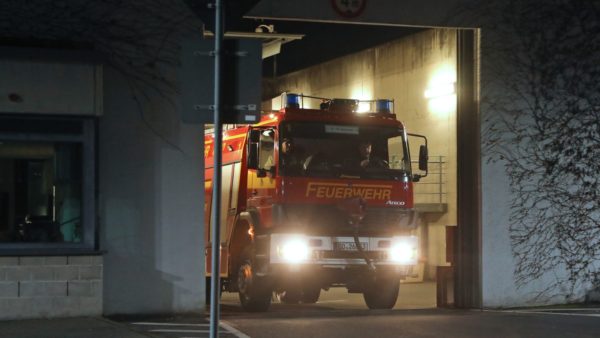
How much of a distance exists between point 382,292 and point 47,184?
18.4 feet

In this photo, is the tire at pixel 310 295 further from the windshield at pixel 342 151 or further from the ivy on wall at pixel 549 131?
the ivy on wall at pixel 549 131

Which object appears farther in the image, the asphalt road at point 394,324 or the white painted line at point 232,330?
the asphalt road at point 394,324

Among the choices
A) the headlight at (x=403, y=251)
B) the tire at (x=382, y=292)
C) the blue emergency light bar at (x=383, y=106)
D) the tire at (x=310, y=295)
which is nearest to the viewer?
the headlight at (x=403, y=251)

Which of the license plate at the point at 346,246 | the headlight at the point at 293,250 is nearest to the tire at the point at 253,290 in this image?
the headlight at the point at 293,250

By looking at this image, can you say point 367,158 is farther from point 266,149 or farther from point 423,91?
point 423,91

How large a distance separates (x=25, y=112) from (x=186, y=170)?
239 centimetres

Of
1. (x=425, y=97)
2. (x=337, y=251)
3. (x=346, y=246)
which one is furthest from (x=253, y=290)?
(x=425, y=97)

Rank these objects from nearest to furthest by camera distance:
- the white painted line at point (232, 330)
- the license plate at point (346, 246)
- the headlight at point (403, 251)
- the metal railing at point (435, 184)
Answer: the white painted line at point (232, 330) → the license plate at point (346, 246) → the headlight at point (403, 251) → the metal railing at point (435, 184)

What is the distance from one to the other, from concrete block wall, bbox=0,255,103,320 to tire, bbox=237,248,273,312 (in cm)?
261

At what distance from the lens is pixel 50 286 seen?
1195 centimetres

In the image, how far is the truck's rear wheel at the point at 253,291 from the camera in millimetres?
13836

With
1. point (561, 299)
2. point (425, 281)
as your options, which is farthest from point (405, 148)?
point (425, 281)

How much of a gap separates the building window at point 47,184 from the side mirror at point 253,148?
246 centimetres

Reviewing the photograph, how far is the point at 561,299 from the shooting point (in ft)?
49.2
